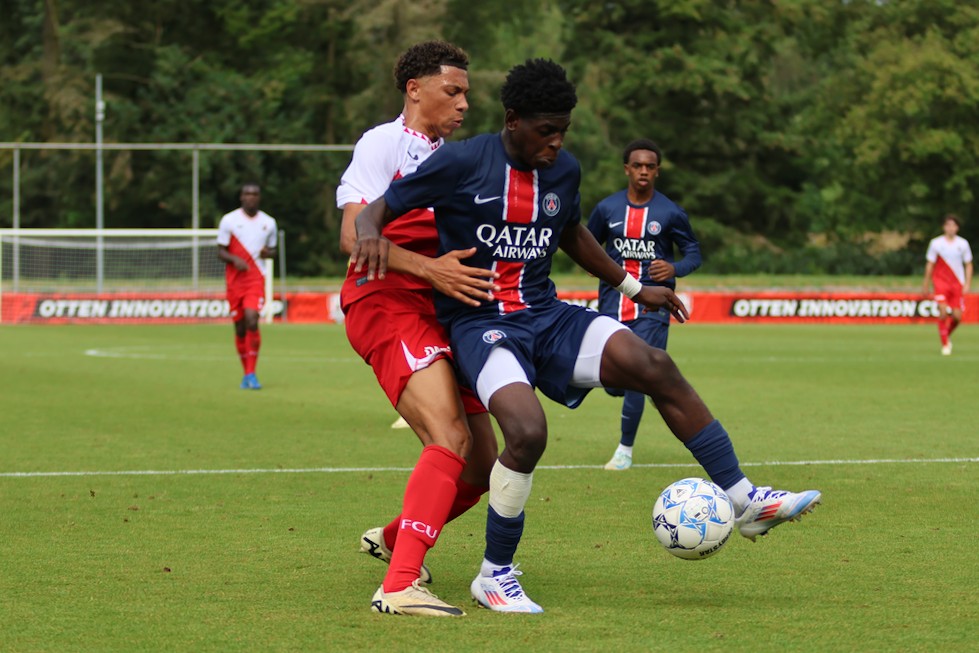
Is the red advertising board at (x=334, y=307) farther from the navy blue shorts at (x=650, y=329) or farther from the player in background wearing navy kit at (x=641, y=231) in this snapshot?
the navy blue shorts at (x=650, y=329)

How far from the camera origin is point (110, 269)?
39594 mm

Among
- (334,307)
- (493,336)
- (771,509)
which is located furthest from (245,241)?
(334,307)

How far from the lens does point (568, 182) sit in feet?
19.8

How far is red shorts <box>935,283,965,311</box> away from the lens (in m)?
25.0

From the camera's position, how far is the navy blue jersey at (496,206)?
5801mm

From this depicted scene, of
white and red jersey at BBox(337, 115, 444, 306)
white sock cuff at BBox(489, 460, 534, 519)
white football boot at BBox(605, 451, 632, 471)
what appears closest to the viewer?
white sock cuff at BBox(489, 460, 534, 519)

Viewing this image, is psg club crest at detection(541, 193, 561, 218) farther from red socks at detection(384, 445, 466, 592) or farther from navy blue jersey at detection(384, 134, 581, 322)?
red socks at detection(384, 445, 466, 592)

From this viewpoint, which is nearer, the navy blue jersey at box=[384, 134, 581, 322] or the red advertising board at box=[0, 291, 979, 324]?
the navy blue jersey at box=[384, 134, 581, 322]

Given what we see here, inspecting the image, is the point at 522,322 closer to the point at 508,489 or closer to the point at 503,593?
the point at 508,489

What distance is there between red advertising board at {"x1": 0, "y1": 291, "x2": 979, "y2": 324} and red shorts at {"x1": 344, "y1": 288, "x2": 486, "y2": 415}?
29648 millimetres

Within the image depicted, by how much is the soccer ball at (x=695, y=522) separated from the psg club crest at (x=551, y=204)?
4.24 feet

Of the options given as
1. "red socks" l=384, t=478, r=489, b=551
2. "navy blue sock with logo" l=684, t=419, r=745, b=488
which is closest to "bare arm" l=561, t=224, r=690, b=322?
"navy blue sock with logo" l=684, t=419, r=745, b=488

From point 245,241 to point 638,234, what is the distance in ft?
26.7

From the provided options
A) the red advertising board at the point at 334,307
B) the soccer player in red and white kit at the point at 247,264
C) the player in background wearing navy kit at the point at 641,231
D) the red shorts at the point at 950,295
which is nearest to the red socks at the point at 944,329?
the red shorts at the point at 950,295
